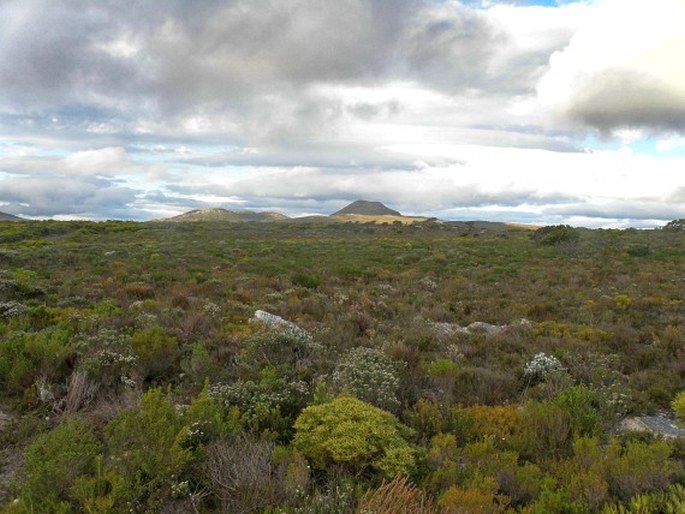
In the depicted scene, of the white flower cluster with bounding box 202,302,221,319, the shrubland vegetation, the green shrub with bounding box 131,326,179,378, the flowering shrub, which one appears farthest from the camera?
the white flower cluster with bounding box 202,302,221,319

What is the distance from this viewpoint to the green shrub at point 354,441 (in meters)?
4.71

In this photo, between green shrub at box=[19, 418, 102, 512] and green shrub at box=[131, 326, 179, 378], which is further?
green shrub at box=[131, 326, 179, 378]

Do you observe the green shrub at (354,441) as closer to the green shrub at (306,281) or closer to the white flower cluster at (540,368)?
the white flower cluster at (540,368)

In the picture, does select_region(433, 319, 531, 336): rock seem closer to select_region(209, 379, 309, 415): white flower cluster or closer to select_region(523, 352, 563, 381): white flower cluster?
select_region(523, 352, 563, 381): white flower cluster

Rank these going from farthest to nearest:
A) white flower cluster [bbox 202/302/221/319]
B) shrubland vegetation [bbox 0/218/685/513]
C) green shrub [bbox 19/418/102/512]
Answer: white flower cluster [bbox 202/302/221/319]
shrubland vegetation [bbox 0/218/685/513]
green shrub [bbox 19/418/102/512]

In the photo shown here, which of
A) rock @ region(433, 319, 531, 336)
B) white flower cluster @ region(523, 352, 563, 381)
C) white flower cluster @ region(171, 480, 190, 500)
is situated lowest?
rock @ region(433, 319, 531, 336)

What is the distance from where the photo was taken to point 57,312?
35.5 feet

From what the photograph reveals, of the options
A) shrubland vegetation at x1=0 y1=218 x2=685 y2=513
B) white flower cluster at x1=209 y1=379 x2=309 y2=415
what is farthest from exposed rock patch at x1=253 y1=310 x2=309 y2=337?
white flower cluster at x1=209 y1=379 x2=309 y2=415

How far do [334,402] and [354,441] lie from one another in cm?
79

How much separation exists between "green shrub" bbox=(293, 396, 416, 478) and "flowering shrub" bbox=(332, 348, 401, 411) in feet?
3.01

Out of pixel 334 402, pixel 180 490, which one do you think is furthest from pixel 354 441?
pixel 180 490

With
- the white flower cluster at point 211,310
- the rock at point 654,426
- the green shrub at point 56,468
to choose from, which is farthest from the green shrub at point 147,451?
the white flower cluster at point 211,310

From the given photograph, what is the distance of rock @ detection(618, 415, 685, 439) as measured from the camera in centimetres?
615

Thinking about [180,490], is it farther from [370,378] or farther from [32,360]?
[32,360]
